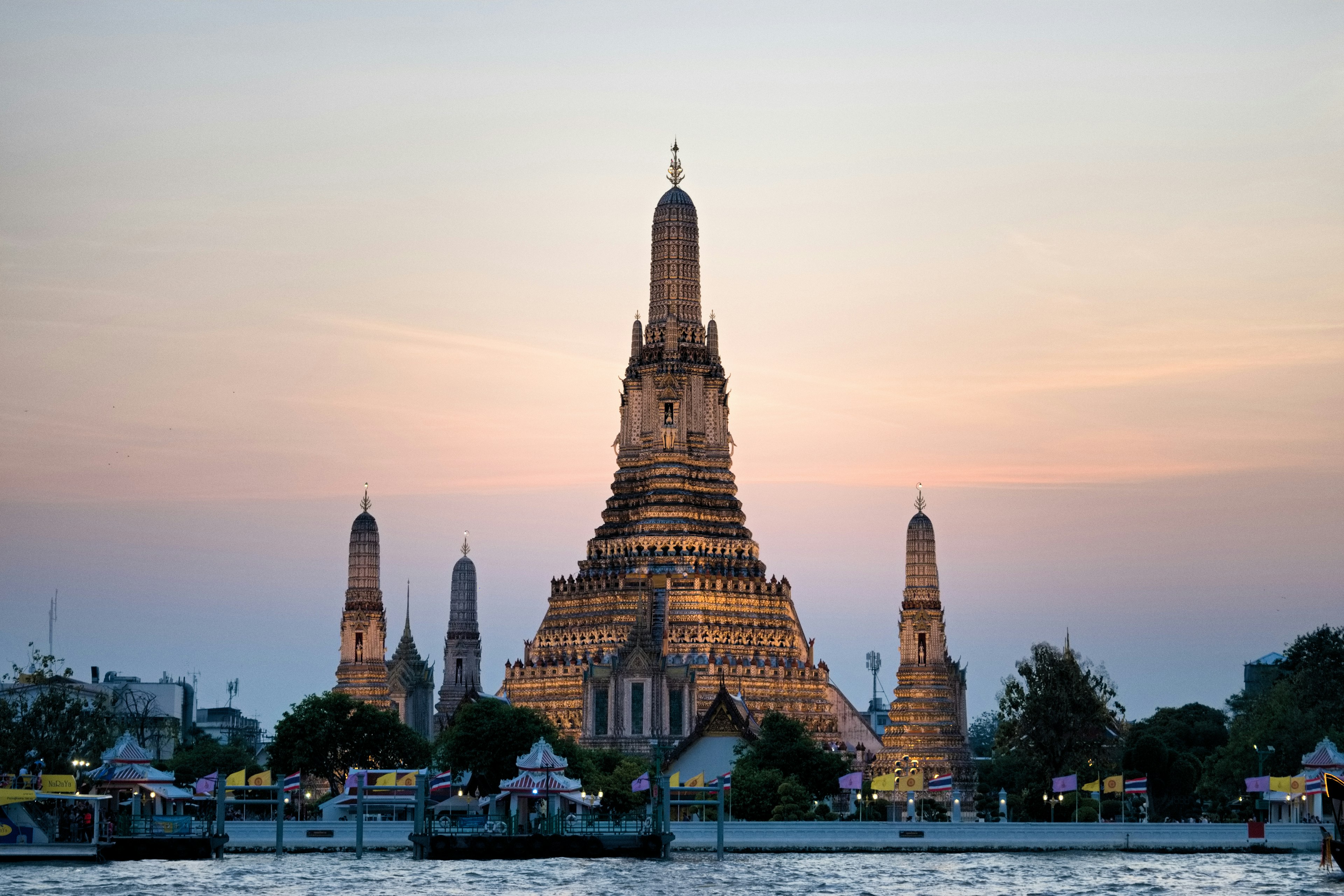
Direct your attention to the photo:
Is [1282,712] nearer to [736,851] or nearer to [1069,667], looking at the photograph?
[1069,667]

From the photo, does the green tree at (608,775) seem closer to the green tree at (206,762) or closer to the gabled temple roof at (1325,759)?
the green tree at (206,762)

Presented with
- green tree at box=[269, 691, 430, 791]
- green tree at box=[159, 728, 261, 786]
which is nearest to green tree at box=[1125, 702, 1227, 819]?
green tree at box=[269, 691, 430, 791]

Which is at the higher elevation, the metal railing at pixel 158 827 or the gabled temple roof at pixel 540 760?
the gabled temple roof at pixel 540 760

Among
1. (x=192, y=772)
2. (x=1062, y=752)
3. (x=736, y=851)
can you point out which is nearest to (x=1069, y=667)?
(x=1062, y=752)

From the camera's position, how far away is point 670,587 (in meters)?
143

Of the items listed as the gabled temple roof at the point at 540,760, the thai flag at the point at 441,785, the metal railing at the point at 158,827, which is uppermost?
the gabled temple roof at the point at 540,760

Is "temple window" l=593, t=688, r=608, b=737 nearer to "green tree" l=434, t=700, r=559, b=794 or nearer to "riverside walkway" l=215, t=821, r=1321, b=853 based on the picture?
"green tree" l=434, t=700, r=559, b=794

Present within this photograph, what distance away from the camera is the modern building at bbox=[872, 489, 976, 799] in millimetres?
132000

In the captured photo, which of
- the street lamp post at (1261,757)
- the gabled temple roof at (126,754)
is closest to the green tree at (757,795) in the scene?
the street lamp post at (1261,757)

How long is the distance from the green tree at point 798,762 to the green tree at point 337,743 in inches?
690

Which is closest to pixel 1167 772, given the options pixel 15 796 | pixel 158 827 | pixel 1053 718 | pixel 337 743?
pixel 1053 718

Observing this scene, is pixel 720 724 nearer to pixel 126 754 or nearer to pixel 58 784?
pixel 126 754

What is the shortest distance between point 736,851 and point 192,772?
49.7 m

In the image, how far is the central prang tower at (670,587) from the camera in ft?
452
